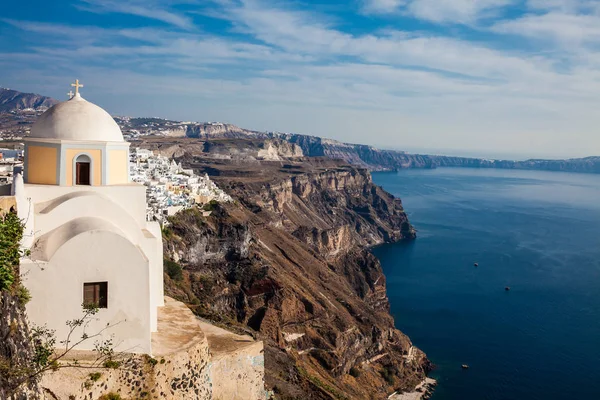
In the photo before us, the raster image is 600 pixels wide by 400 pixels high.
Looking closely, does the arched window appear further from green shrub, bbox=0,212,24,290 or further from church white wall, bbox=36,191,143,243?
green shrub, bbox=0,212,24,290

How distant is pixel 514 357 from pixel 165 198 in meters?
34.6

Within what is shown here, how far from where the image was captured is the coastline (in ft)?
144

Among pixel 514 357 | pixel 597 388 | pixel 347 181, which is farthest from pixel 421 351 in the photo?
pixel 347 181

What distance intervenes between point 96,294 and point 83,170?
13.4 ft

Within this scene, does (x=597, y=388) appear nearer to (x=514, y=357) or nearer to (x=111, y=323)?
(x=514, y=357)

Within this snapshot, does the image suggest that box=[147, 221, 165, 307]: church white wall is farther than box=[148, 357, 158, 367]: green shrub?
Yes

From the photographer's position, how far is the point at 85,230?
13.8 m

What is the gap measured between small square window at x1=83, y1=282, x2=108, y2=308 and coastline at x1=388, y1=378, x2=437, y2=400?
112ft

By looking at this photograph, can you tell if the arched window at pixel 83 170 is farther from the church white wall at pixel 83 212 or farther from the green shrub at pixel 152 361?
the green shrub at pixel 152 361

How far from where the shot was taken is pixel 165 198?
160 ft

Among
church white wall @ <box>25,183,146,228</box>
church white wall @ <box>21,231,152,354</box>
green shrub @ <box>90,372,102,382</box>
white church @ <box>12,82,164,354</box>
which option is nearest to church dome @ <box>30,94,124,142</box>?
white church @ <box>12,82,164,354</box>

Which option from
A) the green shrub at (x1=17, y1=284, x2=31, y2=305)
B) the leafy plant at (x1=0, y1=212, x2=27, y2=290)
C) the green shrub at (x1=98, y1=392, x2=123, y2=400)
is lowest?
the green shrub at (x1=98, y1=392, x2=123, y2=400)

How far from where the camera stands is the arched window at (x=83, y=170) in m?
15.8

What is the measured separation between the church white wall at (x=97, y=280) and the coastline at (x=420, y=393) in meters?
33.6
